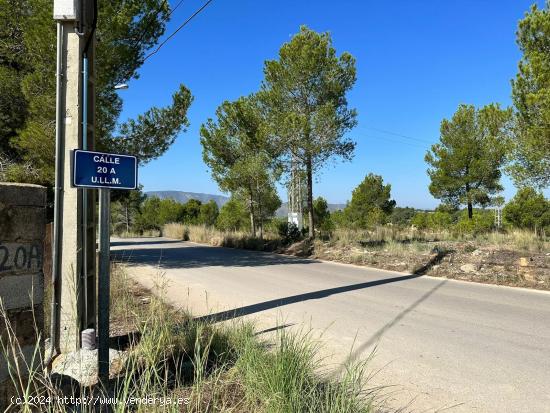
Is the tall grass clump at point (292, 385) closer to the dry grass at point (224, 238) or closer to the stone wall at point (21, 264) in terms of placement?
the stone wall at point (21, 264)

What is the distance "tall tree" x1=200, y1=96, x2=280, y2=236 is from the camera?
23.8 meters

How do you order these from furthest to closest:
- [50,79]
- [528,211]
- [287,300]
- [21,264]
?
1. [528,211]
2. [50,79]
3. [287,300]
4. [21,264]

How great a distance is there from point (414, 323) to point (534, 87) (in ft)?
32.4

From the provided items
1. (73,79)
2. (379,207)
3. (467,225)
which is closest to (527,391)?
(73,79)

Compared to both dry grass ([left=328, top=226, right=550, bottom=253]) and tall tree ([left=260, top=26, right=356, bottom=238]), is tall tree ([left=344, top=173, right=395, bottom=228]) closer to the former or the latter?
dry grass ([left=328, top=226, right=550, bottom=253])

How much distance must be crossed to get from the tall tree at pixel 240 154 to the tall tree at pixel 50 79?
819 cm

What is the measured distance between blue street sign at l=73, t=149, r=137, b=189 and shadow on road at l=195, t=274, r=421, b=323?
9.49ft

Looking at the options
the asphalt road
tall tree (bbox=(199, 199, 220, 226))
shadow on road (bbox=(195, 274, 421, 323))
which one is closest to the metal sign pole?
the asphalt road

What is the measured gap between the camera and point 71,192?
488 centimetres

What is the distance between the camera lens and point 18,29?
40.0 feet

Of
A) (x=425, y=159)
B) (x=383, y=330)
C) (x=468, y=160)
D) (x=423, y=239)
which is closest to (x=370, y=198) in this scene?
(x=425, y=159)

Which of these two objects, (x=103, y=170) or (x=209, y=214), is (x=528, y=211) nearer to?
(x=103, y=170)

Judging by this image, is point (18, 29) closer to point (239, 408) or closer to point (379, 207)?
point (239, 408)

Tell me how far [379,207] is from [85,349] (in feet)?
139
